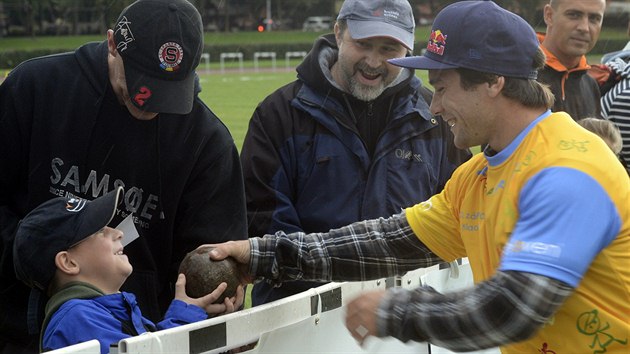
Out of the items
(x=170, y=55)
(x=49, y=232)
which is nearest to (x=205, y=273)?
(x=49, y=232)

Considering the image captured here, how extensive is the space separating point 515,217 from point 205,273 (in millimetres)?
1201

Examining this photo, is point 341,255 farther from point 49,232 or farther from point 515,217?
point 49,232

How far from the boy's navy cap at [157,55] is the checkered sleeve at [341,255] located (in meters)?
0.66

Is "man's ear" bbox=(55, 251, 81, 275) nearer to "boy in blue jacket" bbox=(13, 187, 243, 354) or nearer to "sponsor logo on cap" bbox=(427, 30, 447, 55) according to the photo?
"boy in blue jacket" bbox=(13, 187, 243, 354)

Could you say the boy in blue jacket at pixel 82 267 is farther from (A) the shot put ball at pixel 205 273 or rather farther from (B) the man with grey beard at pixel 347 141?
(B) the man with grey beard at pixel 347 141

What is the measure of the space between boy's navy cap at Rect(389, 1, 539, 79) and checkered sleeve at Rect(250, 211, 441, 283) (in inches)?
33.4

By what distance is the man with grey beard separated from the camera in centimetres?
490

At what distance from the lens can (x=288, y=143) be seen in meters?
4.96

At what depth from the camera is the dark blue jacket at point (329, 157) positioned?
4.89 metres

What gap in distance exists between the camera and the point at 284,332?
156 inches

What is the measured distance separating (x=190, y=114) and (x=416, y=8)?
1599 inches

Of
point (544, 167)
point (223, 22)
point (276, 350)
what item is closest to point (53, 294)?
point (276, 350)

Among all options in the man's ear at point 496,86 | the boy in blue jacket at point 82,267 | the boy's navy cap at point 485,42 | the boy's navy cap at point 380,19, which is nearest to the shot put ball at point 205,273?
the boy in blue jacket at point 82,267

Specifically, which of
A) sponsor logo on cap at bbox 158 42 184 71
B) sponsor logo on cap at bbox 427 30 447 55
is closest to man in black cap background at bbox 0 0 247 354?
sponsor logo on cap at bbox 158 42 184 71
